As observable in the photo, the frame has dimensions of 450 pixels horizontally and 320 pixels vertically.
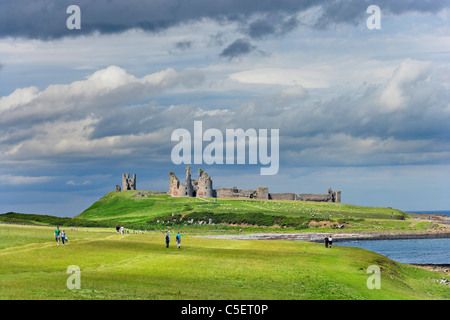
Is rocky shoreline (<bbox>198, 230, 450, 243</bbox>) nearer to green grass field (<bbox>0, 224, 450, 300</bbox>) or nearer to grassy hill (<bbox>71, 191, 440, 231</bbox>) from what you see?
grassy hill (<bbox>71, 191, 440, 231</bbox>)

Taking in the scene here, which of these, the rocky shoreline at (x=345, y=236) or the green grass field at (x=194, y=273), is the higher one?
the green grass field at (x=194, y=273)

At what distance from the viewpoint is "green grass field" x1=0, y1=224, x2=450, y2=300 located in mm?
35594

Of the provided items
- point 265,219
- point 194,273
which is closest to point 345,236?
point 265,219

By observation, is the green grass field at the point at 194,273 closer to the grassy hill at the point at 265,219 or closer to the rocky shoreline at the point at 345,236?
the rocky shoreline at the point at 345,236

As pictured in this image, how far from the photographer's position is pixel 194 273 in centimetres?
4478

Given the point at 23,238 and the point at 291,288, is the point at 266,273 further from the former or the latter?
the point at 23,238

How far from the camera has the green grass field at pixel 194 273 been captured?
3559cm

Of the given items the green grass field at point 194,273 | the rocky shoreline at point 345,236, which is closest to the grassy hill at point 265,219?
the rocky shoreline at point 345,236

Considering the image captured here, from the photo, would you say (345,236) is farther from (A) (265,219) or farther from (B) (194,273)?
(B) (194,273)

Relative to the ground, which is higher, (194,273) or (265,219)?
(265,219)
